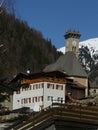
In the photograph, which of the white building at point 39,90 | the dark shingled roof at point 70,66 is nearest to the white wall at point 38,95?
the white building at point 39,90

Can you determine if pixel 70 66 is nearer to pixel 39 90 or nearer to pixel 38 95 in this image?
pixel 39 90

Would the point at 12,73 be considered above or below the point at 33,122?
above

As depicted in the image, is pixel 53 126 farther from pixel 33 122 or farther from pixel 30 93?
pixel 30 93

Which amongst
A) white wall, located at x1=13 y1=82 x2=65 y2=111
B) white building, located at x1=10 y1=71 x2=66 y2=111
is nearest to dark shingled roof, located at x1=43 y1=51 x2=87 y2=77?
white building, located at x1=10 y1=71 x2=66 y2=111

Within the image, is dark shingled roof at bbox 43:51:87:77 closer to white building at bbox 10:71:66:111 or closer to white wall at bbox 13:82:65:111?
white building at bbox 10:71:66:111

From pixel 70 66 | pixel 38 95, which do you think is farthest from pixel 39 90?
pixel 70 66

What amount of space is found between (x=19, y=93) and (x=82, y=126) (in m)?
70.9

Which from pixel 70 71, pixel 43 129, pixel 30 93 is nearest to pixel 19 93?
pixel 30 93

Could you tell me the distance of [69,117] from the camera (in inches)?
1452

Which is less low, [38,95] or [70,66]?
[70,66]

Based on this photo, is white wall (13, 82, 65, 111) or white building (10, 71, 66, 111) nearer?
white wall (13, 82, 65, 111)

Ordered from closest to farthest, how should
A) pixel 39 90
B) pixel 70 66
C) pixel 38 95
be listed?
pixel 38 95 < pixel 39 90 < pixel 70 66

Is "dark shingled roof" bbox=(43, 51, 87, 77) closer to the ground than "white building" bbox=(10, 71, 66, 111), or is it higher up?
higher up

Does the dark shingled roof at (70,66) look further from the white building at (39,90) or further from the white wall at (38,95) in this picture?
the white wall at (38,95)
